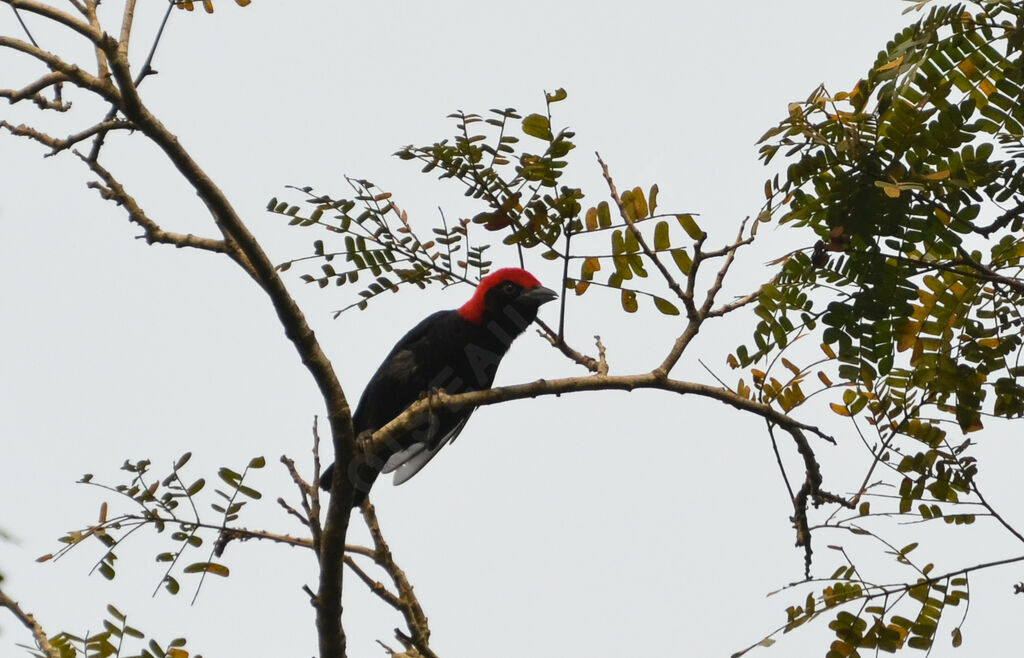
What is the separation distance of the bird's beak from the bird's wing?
3.25ft

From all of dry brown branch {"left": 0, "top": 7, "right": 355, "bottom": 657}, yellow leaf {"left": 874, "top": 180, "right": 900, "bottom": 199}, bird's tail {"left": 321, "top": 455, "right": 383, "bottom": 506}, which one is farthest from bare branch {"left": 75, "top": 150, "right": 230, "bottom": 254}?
yellow leaf {"left": 874, "top": 180, "right": 900, "bottom": 199}

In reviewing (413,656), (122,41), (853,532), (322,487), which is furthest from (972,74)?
(322,487)

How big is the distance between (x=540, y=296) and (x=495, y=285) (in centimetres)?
39

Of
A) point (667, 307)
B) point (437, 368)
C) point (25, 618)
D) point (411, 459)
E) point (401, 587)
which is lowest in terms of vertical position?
point (25, 618)

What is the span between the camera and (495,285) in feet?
20.4

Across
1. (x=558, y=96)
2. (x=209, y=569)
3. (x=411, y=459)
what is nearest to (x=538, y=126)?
(x=558, y=96)

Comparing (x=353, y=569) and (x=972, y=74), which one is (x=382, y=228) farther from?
(x=972, y=74)

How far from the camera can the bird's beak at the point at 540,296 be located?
A: 5.94 m

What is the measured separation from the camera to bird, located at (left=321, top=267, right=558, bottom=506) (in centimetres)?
599

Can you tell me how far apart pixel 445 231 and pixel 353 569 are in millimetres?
1561

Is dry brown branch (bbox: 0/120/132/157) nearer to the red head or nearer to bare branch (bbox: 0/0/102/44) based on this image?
bare branch (bbox: 0/0/102/44)

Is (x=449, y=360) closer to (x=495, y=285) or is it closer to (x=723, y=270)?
(x=495, y=285)

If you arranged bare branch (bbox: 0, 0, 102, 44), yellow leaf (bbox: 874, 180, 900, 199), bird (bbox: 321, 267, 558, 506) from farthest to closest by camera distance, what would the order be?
bird (bbox: 321, 267, 558, 506)
bare branch (bbox: 0, 0, 102, 44)
yellow leaf (bbox: 874, 180, 900, 199)

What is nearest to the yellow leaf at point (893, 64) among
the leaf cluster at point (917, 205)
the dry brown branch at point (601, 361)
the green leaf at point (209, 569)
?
the leaf cluster at point (917, 205)
